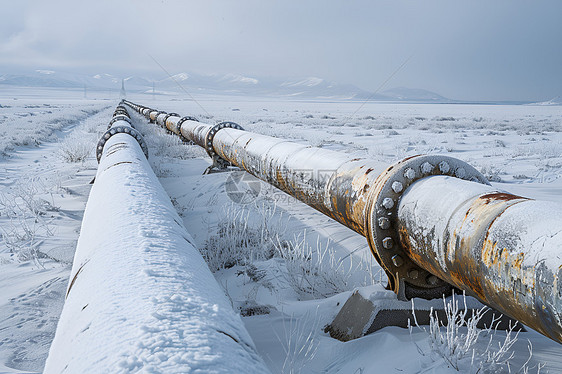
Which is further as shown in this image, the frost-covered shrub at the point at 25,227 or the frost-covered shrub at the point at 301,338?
the frost-covered shrub at the point at 25,227

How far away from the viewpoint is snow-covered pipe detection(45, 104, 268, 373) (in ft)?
3.33

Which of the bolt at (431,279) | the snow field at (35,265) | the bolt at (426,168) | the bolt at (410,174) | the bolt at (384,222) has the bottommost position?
the snow field at (35,265)

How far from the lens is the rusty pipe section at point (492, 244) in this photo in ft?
4.11

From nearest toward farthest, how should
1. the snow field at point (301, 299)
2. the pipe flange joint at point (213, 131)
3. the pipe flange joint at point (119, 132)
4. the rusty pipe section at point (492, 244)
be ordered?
the rusty pipe section at point (492, 244) → the snow field at point (301, 299) → the pipe flange joint at point (119, 132) → the pipe flange joint at point (213, 131)

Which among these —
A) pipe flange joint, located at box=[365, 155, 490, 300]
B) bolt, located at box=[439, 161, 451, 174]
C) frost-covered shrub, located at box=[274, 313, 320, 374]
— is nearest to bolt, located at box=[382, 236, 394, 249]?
pipe flange joint, located at box=[365, 155, 490, 300]

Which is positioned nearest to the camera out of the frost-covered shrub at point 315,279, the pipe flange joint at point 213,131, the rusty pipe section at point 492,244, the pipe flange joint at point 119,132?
the rusty pipe section at point 492,244

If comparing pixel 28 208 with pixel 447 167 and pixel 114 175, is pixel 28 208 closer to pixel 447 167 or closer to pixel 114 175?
pixel 114 175

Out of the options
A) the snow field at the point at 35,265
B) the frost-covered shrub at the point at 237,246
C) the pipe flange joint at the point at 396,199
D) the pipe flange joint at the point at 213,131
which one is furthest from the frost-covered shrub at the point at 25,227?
the pipe flange joint at the point at 396,199

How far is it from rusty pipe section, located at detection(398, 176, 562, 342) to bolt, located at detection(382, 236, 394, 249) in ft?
0.36

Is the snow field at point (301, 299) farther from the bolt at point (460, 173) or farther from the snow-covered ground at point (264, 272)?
the bolt at point (460, 173)

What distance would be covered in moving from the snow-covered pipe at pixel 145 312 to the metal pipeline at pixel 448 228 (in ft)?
3.08

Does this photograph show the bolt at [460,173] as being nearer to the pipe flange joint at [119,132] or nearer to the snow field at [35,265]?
the snow field at [35,265]

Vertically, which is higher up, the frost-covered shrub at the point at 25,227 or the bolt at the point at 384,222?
the bolt at the point at 384,222

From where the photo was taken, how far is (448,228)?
5.61 feet
